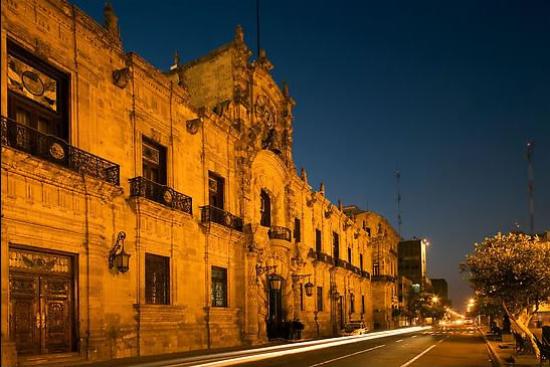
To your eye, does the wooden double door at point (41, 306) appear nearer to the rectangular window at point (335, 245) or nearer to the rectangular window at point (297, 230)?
the rectangular window at point (297, 230)

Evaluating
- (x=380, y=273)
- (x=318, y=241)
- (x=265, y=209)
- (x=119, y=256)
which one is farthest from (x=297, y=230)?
(x=380, y=273)

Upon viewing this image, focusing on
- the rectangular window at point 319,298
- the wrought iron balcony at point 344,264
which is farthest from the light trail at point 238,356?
the wrought iron balcony at point 344,264

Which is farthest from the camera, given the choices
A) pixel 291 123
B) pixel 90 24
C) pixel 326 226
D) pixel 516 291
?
pixel 326 226

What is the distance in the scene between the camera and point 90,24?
1861 cm

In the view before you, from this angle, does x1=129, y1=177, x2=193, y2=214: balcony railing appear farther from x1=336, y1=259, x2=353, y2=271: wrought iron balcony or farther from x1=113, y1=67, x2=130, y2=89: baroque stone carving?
x1=336, y1=259, x2=353, y2=271: wrought iron balcony

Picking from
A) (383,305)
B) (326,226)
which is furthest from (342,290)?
(383,305)

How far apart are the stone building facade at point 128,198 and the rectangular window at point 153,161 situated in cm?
7

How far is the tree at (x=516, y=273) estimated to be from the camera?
19984 millimetres

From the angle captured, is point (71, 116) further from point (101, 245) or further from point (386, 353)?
point (386, 353)

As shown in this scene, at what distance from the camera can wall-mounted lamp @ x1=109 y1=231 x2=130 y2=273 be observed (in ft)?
59.9

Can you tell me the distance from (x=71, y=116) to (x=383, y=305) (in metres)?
52.1

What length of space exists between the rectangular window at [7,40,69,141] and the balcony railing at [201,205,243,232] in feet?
29.3

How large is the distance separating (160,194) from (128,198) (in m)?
2.17

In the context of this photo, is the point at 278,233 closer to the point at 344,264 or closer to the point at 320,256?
the point at 320,256
